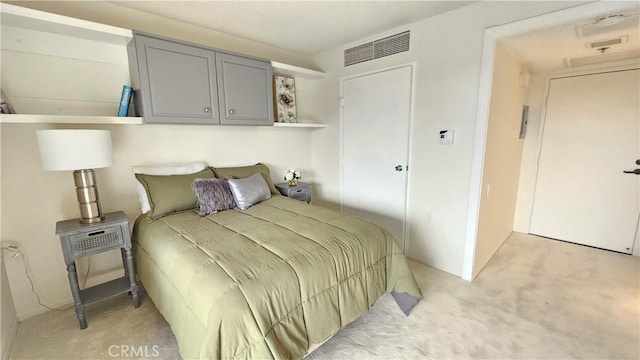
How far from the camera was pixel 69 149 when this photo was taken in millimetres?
1651

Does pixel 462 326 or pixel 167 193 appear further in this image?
pixel 167 193

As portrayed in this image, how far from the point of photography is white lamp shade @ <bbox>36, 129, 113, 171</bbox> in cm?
162

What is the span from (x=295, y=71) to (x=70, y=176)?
2283 mm

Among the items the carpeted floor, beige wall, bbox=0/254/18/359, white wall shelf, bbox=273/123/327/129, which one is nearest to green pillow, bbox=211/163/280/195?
white wall shelf, bbox=273/123/327/129

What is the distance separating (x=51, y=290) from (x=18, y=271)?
0.26 m

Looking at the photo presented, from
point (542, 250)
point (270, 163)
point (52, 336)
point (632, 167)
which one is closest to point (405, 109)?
point (270, 163)

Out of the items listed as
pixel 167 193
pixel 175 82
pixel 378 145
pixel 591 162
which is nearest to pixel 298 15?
pixel 175 82

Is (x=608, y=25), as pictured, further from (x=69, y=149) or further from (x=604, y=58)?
(x=69, y=149)

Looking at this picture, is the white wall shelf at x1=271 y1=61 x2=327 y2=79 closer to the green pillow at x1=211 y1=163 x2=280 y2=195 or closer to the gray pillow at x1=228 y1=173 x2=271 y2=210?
the green pillow at x1=211 y1=163 x2=280 y2=195

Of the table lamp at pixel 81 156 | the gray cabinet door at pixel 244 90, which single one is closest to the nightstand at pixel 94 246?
the table lamp at pixel 81 156

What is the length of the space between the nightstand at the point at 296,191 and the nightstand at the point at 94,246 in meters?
1.57

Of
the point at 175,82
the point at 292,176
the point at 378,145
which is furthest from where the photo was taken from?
the point at 292,176

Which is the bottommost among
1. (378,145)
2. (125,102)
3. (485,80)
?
(378,145)

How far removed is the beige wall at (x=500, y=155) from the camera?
2.34 meters
